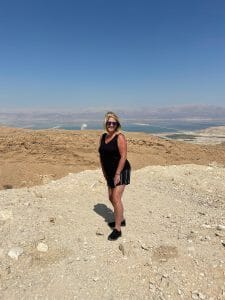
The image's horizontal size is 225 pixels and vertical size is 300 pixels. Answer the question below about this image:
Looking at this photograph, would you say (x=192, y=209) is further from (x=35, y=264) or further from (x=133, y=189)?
(x=35, y=264)

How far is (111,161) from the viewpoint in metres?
Result: 6.89

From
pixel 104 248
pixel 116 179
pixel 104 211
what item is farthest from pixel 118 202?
pixel 104 211

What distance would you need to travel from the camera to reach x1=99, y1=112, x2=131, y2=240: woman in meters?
6.73

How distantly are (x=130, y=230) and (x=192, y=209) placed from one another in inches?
104

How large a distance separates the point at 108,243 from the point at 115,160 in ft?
5.02

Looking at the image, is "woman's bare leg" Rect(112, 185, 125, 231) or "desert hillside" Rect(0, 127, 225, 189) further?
"desert hillside" Rect(0, 127, 225, 189)

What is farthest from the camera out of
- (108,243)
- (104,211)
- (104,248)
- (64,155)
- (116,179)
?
(64,155)

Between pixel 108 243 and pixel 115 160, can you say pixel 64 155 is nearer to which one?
pixel 115 160

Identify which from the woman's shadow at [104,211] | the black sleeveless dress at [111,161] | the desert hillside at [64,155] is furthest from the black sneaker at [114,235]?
the desert hillside at [64,155]

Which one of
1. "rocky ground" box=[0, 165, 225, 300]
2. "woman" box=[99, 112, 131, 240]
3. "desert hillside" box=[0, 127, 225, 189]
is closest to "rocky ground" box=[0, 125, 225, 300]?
"rocky ground" box=[0, 165, 225, 300]

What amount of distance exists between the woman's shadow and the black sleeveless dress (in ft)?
4.45

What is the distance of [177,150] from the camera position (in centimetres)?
1855

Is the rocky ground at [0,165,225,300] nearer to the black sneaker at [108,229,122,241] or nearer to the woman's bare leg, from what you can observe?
the black sneaker at [108,229,122,241]

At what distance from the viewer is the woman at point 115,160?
22.1 feet
